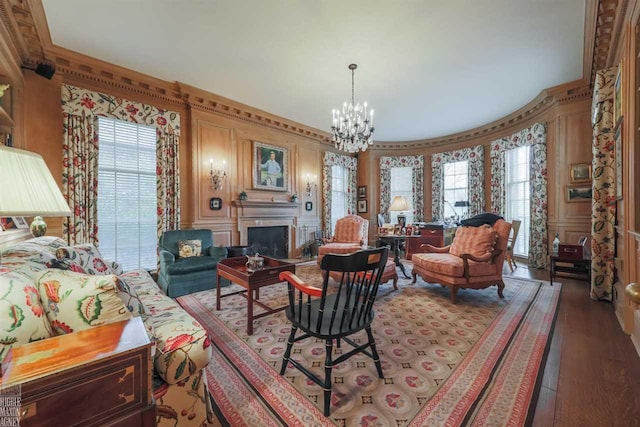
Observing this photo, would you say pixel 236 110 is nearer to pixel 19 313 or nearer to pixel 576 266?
pixel 19 313

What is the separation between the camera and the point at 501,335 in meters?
2.38

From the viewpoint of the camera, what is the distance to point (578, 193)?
173 inches

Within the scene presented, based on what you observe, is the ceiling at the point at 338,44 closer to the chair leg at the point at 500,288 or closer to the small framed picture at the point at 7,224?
the small framed picture at the point at 7,224

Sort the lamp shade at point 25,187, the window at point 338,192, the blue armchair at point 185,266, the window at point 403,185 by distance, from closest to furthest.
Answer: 1. the lamp shade at point 25,187
2. the blue armchair at point 185,266
3. the window at point 338,192
4. the window at point 403,185

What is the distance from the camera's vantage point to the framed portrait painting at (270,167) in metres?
5.44

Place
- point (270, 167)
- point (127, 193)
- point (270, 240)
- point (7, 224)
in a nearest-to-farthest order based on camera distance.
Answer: point (7, 224), point (127, 193), point (270, 167), point (270, 240)

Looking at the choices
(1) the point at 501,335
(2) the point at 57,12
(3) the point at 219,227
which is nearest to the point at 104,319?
(1) the point at 501,335

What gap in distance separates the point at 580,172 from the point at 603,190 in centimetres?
163

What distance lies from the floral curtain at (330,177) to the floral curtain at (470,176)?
7.37ft

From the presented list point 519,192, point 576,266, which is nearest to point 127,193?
point 576,266

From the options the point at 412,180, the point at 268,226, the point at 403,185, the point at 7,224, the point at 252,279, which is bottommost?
the point at 252,279

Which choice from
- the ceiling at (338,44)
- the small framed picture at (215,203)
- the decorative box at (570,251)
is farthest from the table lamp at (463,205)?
the small framed picture at (215,203)

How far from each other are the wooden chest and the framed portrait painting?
4.62 metres

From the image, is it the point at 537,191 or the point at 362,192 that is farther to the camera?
the point at 362,192
